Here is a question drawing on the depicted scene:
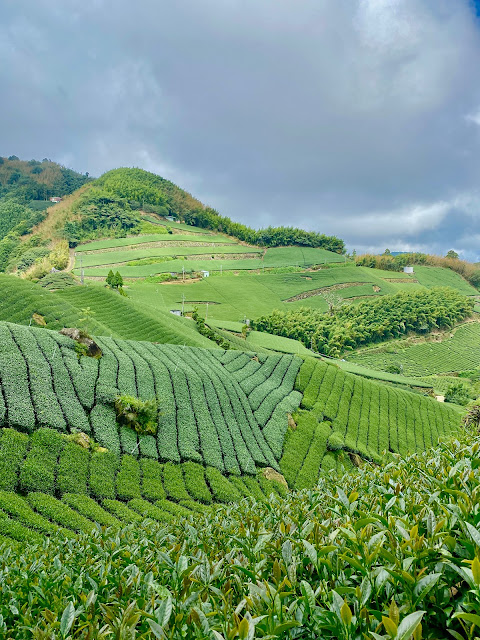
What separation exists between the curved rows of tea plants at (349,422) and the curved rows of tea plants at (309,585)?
1267cm

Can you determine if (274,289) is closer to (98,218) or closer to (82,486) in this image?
(98,218)

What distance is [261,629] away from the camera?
6.39 ft

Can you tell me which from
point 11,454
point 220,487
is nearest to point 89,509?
point 11,454

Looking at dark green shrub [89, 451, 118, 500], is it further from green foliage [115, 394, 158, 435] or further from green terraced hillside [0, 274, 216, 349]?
green terraced hillside [0, 274, 216, 349]

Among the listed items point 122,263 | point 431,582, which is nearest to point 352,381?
point 431,582

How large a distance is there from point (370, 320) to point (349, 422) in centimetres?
4135

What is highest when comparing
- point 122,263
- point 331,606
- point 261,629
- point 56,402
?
point 122,263

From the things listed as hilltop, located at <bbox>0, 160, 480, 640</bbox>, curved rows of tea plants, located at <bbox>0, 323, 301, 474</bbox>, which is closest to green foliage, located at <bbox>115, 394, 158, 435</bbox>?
hilltop, located at <bbox>0, 160, 480, 640</bbox>

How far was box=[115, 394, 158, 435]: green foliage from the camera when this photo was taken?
12670mm

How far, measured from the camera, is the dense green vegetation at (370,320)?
52.1 metres

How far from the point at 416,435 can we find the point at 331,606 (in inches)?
930

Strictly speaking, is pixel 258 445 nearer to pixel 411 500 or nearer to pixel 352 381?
pixel 352 381

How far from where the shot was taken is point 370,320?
Result: 2319 inches

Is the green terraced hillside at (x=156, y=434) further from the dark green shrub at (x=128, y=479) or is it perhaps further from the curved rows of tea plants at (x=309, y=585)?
the curved rows of tea plants at (x=309, y=585)
